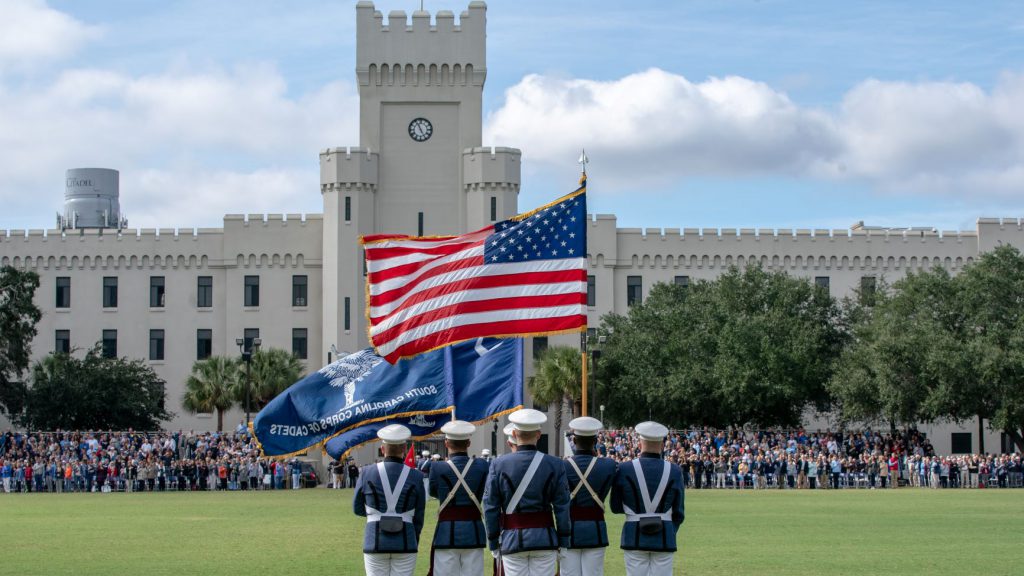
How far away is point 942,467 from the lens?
52.5 metres

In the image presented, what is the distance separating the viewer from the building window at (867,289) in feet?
243

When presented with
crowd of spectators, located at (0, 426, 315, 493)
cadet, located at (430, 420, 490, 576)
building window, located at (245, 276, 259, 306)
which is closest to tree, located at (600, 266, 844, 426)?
building window, located at (245, 276, 259, 306)

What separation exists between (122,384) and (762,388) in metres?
29.9

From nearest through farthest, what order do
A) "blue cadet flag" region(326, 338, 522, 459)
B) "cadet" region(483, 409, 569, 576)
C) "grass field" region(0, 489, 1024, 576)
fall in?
1. "cadet" region(483, 409, 569, 576)
2. "blue cadet flag" region(326, 338, 522, 459)
3. "grass field" region(0, 489, 1024, 576)

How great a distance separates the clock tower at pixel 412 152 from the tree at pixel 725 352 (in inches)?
389

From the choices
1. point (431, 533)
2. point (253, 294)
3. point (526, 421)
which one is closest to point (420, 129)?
point (253, 294)

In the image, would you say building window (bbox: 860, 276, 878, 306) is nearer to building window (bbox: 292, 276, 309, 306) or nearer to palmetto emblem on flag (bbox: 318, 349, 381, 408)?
building window (bbox: 292, 276, 309, 306)

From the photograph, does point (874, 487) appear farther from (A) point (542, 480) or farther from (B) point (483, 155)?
(A) point (542, 480)

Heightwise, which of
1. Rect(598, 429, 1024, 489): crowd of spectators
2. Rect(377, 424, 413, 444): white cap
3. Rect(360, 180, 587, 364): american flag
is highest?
Rect(360, 180, 587, 364): american flag

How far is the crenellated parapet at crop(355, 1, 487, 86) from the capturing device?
7756 centimetres

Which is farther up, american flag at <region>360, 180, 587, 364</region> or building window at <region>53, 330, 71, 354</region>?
building window at <region>53, 330, 71, 354</region>

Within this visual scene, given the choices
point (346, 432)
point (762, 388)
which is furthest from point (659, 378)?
point (346, 432)

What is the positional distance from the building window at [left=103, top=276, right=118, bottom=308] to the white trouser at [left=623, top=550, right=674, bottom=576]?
7050 centimetres

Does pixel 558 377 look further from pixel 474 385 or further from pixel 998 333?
pixel 474 385
